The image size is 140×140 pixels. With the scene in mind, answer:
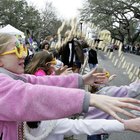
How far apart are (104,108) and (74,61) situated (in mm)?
5136

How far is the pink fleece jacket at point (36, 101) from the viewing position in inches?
66.3

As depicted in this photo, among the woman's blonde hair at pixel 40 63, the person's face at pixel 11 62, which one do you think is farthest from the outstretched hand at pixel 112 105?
the woman's blonde hair at pixel 40 63

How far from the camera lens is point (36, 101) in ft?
5.63

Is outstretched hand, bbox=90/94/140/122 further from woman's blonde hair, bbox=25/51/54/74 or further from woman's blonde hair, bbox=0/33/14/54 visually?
woman's blonde hair, bbox=25/51/54/74

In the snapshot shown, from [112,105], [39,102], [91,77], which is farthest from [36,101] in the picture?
[91,77]

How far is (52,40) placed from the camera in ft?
38.5

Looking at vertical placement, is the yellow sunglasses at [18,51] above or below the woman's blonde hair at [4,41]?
below

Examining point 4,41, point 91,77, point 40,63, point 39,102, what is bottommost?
point 40,63

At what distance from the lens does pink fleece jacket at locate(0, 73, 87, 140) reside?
1.68m

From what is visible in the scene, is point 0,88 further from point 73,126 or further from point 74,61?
point 74,61

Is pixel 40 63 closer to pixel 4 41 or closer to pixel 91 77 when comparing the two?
pixel 91 77

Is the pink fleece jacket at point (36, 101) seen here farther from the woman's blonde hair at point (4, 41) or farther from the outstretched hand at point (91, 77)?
the outstretched hand at point (91, 77)

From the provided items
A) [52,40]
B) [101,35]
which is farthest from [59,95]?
[52,40]

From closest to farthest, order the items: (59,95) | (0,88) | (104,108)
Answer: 1. (104,108)
2. (59,95)
3. (0,88)
